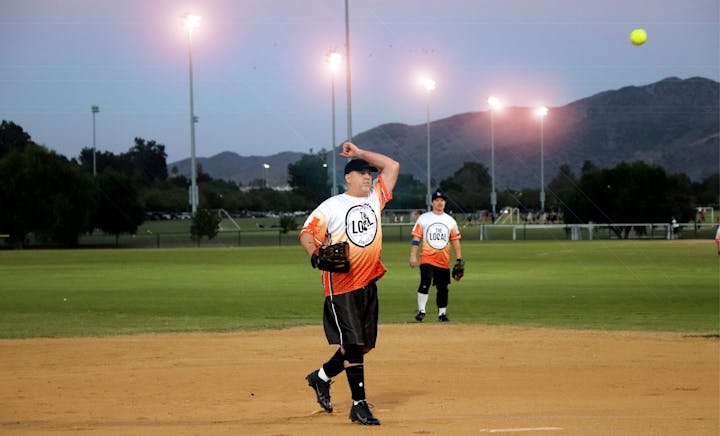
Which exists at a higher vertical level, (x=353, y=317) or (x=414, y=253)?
(x=414, y=253)

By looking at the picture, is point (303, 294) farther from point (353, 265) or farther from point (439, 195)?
point (353, 265)

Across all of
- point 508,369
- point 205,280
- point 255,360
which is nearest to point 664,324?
point 508,369

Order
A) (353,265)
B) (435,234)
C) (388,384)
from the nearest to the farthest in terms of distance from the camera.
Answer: (353,265) → (388,384) → (435,234)

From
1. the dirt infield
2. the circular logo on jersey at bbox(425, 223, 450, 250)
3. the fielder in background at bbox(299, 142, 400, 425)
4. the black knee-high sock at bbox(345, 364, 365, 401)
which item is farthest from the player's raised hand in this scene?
the circular logo on jersey at bbox(425, 223, 450, 250)

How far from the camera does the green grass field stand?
20158 millimetres

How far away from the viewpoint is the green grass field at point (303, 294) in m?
20.2

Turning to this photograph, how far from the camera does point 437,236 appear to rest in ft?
61.5

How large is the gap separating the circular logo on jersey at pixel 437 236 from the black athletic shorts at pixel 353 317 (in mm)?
9588

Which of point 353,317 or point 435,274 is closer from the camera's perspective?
point 353,317

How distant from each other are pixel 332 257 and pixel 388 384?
307cm

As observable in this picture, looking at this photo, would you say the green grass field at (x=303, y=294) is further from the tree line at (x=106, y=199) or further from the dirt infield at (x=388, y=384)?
the tree line at (x=106, y=199)

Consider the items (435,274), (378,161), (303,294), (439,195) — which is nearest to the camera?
(378,161)

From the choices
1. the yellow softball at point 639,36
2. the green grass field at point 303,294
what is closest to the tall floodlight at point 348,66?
the green grass field at point 303,294

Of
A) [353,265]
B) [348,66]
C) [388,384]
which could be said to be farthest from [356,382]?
[348,66]
